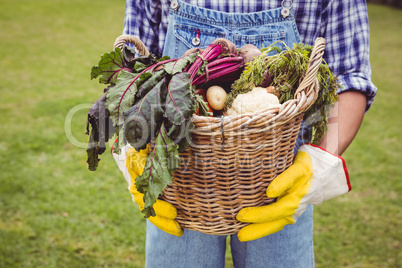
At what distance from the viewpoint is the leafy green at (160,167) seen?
3.57ft

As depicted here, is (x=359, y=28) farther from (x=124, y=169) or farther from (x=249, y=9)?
(x=124, y=169)

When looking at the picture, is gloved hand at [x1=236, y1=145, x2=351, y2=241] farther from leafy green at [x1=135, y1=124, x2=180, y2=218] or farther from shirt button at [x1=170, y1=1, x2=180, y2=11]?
shirt button at [x1=170, y1=1, x2=180, y2=11]

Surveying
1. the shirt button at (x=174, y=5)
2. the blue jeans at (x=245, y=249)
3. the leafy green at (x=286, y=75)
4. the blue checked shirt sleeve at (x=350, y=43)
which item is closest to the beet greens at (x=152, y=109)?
the leafy green at (x=286, y=75)

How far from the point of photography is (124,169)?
146cm

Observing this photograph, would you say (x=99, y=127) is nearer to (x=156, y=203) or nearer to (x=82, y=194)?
(x=156, y=203)

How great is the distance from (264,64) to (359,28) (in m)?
0.50

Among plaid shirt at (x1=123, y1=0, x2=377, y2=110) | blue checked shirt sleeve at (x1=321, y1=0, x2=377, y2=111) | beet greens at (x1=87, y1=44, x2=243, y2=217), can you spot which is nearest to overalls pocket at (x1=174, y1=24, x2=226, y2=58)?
plaid shirt at (x1=123, y1=0, x2=377, y2=110)

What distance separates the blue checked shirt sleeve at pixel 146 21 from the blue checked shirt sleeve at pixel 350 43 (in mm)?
773

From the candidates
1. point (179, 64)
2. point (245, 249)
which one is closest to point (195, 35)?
point (179, 64)

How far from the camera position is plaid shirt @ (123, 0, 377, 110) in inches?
57.4

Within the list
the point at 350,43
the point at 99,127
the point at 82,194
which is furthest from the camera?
the point at 82,194

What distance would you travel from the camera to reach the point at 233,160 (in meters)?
1.15

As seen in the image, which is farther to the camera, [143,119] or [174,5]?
[174,5]

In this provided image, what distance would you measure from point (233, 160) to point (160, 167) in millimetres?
246
